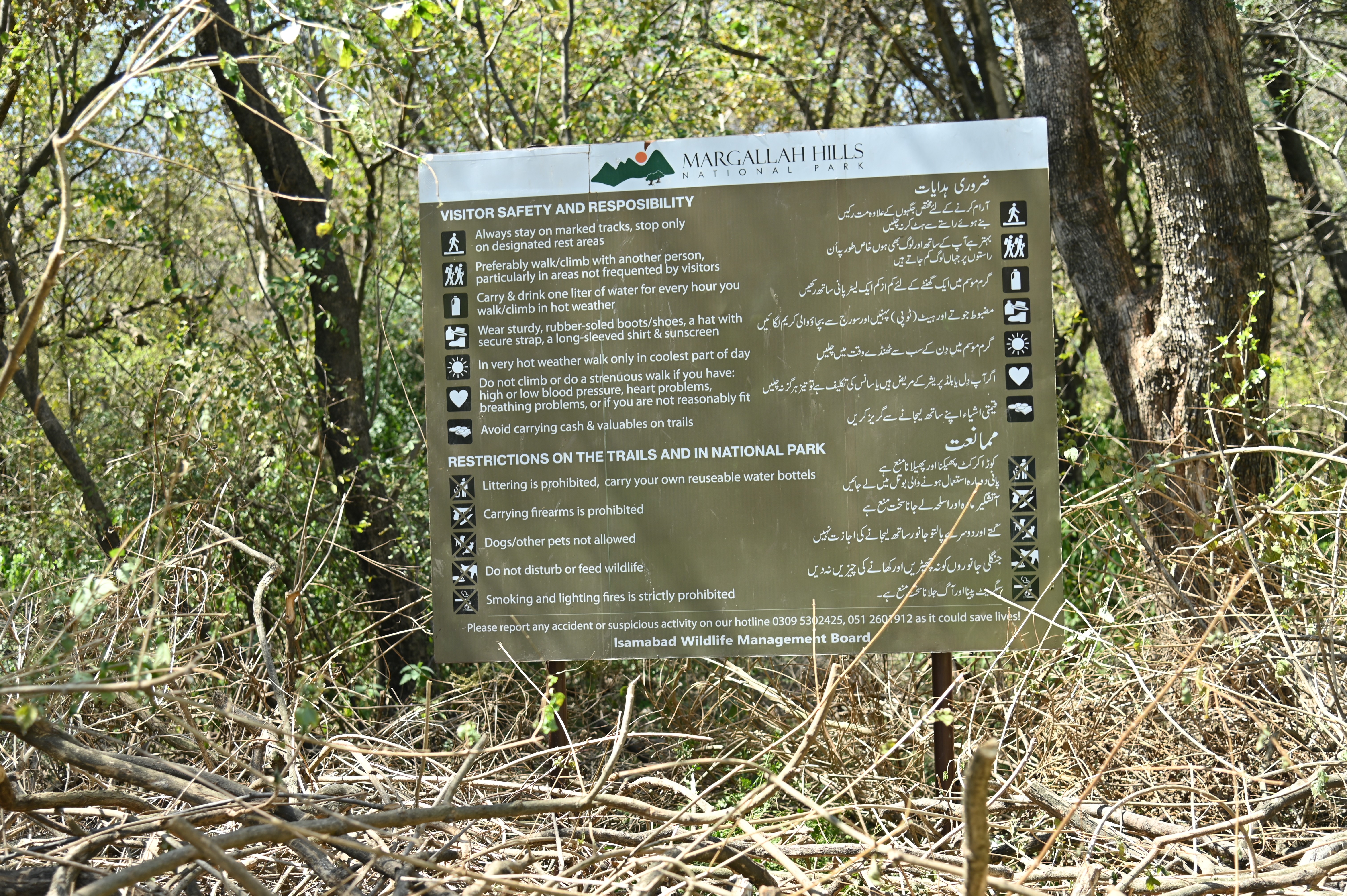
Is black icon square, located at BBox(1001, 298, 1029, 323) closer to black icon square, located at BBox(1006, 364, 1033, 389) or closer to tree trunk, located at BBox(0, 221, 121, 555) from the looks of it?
black icon square, located at BBox(1006, 364, 1033, 389)

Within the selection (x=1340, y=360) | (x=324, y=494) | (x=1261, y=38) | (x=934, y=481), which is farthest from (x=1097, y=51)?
(x=324, y=494)

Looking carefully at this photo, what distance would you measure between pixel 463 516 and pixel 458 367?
543mm

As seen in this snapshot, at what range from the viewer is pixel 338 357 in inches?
195

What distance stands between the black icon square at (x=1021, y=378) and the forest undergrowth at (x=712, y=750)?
54cm

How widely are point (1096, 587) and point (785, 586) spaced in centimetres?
200

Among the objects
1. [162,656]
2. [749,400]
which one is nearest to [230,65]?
[749,400]

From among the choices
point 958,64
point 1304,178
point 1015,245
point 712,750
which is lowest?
point 712,750

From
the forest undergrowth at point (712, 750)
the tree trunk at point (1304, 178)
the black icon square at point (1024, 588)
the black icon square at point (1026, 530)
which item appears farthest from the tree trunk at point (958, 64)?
the black icon square at point (1024, 588)

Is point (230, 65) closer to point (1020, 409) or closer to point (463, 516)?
point (463, 516)

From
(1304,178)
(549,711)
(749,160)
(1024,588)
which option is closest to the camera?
(549,711)

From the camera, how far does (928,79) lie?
23.6 ft

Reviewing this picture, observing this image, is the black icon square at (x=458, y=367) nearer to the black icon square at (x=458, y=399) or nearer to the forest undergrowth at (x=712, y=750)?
the black icon square at (x=458, y=399)

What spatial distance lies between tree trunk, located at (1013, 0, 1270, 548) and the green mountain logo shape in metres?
1.69

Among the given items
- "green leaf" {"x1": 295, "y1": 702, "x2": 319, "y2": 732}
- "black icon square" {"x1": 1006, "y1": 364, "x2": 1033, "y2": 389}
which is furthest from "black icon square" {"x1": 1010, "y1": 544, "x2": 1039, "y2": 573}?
"green leaf" {"x1": 295, "y1": 702, "x2": 319, "y2": 732}
